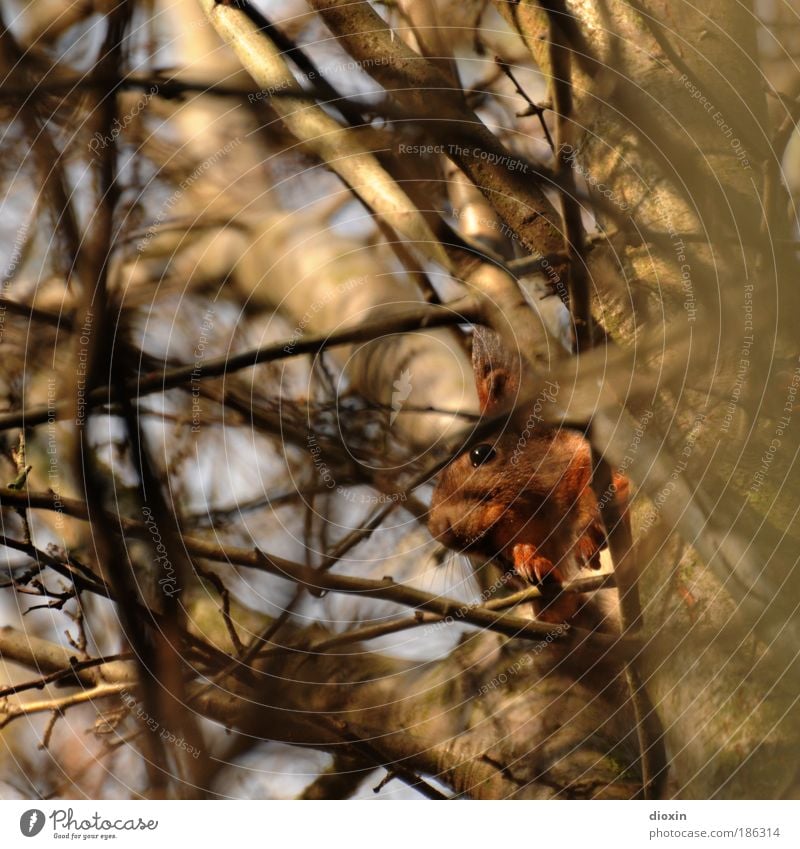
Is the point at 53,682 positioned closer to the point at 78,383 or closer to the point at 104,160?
the point at 78,383

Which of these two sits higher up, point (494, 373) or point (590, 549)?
point (494, 373)

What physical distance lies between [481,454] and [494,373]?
0.09 meters

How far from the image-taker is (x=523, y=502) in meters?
0.80

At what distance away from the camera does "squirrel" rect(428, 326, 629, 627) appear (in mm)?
781

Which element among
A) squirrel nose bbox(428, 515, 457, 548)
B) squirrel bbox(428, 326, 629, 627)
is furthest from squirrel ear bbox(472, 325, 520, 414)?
squirrel nose bbox(428, 515, 457, 548)

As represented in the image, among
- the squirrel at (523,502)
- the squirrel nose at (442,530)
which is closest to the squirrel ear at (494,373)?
the squirrel at (523,502)

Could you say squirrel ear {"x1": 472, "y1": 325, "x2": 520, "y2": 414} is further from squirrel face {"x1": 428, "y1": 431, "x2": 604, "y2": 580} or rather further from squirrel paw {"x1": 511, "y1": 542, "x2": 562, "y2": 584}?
squirrel paw {"x1": 511, "y1": 542, "x2": 562, "y2": 584}

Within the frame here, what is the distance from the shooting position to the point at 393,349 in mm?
838

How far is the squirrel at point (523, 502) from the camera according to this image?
78 cm

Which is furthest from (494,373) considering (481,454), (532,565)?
(532,565)

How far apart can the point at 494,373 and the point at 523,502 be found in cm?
14

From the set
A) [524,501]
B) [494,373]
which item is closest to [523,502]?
[524,501]

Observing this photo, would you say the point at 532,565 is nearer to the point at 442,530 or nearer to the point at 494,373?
the point at 442,530
